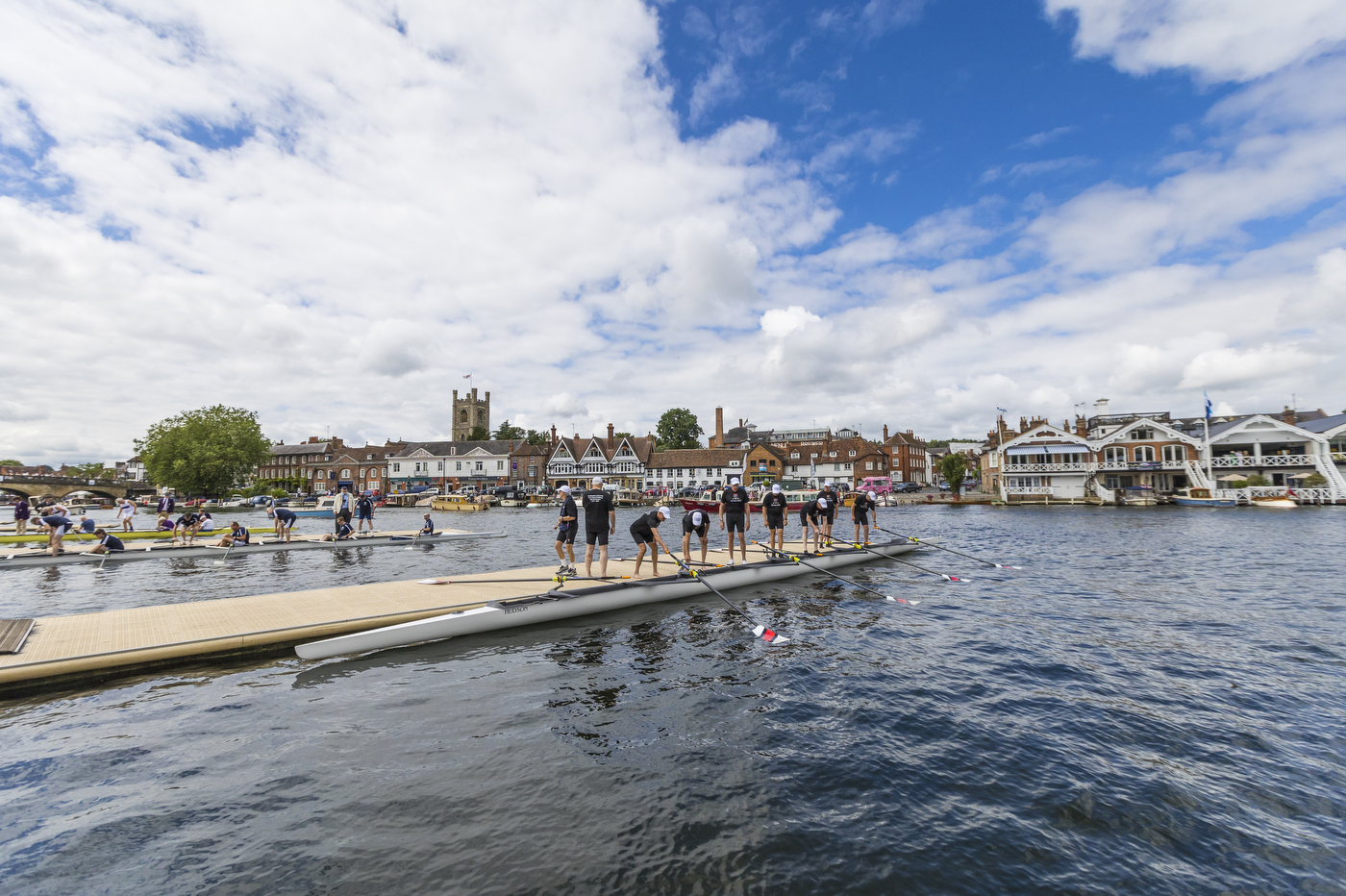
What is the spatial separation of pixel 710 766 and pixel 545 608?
243 inches

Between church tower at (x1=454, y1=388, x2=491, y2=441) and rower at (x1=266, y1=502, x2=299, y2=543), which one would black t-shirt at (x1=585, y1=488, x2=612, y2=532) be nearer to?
rower at (x1=266, y1=502, x2=299, y2=543)

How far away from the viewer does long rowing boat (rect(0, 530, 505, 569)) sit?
63.6 feet

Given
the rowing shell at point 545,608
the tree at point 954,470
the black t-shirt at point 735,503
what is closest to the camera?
the rowing shell at point 545,608

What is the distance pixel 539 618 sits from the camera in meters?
11.5

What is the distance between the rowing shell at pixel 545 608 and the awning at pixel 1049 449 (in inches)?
2359

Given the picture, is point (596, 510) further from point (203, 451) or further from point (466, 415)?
point (466, 415)

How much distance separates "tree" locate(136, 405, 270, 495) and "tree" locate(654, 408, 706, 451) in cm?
6305

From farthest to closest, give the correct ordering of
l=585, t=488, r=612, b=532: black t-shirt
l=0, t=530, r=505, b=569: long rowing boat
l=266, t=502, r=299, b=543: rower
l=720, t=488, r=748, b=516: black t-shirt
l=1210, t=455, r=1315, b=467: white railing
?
l=1210, t=455, r=1315, b=467: white railing → l=266, t=502, r=299, b=543: rower → l=0, t=530, r=505, b=569: long rowing boat → l=720, t=488, r=748, b=516: black t-shirt → l=585, t=488, r=612, b=532: black t-shirt

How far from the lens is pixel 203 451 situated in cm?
6819

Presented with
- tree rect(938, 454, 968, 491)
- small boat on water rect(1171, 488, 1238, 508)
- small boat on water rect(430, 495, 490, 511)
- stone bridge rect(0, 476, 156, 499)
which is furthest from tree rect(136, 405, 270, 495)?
small boat on water rect(1171, 488, 1238, 508)

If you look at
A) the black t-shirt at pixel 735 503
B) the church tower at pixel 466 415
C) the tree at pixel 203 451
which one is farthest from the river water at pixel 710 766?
the church tower at pixel 466 415

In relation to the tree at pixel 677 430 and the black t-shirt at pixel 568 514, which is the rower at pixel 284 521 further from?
the tree at pixel 677 430

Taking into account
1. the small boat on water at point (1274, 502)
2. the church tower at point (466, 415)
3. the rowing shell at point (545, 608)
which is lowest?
the small boat on water at point (1274, 502)

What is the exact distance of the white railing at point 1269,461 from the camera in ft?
177
